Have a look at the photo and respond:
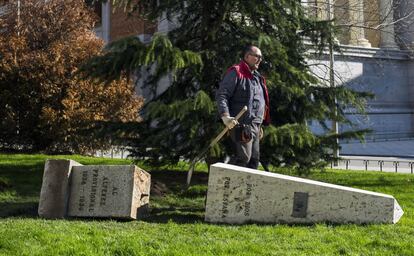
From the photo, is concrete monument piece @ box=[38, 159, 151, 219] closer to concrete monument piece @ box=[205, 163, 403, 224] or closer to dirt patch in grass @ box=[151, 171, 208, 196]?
concrete monument piece @ box=[205, 163, 403, 224]

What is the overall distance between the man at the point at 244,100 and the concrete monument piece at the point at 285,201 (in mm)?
630

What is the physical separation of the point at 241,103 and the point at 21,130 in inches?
551

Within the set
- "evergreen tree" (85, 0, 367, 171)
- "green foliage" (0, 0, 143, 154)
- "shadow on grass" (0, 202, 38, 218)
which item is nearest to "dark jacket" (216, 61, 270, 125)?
"evergreen tree" (85, 0, 367, 171)

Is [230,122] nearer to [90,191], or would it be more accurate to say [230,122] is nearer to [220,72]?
[90,191]

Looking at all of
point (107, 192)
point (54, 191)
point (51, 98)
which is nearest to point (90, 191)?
point (107, 192)

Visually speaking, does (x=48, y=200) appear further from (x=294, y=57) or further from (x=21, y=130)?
(x=21, y=130)

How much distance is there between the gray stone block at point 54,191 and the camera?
7.06 m

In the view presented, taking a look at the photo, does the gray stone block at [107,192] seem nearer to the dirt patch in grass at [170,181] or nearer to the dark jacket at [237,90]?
the dark jacket at [237,90]

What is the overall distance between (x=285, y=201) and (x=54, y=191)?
2.87 meters

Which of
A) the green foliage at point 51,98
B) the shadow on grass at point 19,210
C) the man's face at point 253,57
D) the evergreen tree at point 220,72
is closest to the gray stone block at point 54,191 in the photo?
the shadow on grass at point 19,210

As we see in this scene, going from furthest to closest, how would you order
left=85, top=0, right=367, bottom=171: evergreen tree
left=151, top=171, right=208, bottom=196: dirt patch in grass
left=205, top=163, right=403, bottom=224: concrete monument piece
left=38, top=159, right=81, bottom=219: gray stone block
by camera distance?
1. left=151, top=171, right=208, bottom=196: dirt patch in grass
2. left=85, top=0, right=367, bottom=171: evergreen tree
3. left=38, top=159, right=81, bottom=219: gray stone block
4. left=205, top=163, right=403, bottom=224: concrete monument piece

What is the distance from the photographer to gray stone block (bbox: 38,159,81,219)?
7062mm

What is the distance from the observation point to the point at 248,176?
6.72 meters

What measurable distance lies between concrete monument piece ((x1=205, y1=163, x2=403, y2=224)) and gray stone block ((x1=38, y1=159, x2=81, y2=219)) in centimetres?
183
